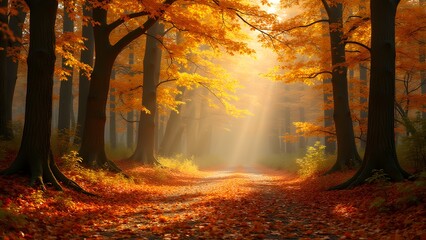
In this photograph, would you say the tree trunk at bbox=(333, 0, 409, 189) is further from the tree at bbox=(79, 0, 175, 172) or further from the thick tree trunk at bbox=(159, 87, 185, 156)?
the thick tree trunk at bbox=(159, 87, 185, 156)

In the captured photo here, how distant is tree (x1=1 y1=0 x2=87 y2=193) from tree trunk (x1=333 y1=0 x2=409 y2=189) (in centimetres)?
792

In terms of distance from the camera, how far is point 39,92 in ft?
25.6

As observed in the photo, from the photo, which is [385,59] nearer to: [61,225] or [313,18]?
[313,18]

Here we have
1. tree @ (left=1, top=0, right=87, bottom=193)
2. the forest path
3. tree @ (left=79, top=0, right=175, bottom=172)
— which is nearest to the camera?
the forest path

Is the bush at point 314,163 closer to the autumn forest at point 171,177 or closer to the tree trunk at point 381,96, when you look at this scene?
the autumn forest at point 171,177

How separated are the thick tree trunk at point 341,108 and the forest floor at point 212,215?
436 cm

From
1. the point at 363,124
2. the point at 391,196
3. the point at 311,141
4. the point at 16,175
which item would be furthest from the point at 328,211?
the point at 311,141

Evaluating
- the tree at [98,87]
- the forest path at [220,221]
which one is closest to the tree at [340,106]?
the forest path at [220,221]

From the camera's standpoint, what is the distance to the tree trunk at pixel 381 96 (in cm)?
903

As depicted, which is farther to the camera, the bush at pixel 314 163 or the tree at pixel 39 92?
the bush at pixel 314 163

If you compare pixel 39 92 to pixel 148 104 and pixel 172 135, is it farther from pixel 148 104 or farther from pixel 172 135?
pixel 172 135

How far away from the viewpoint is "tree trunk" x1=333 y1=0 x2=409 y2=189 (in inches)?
356

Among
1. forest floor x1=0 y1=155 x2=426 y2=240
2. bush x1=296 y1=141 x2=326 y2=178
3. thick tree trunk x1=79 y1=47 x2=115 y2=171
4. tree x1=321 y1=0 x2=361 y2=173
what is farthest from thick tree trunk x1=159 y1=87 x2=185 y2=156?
forest floor x1=0 y1=155 x2=426 y2=240

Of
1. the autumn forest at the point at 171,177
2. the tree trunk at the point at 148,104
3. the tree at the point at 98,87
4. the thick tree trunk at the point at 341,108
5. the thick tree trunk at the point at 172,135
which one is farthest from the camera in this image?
the thick tree trunk at the point at 172,135
